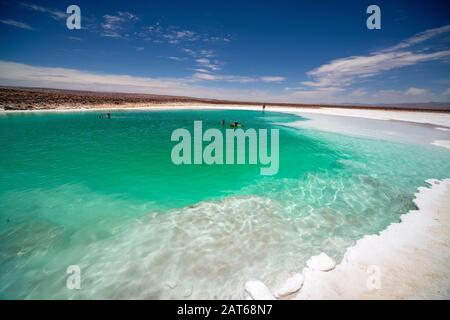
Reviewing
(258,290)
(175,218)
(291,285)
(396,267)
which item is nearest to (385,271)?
(396,267)

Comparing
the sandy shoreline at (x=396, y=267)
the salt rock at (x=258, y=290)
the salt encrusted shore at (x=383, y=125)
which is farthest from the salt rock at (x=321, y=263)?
the salt encrusted shore at (x=383, y=125)

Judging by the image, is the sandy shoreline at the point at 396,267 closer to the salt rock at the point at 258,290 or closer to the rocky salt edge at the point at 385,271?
the rocky salt edge at the point at 385,271

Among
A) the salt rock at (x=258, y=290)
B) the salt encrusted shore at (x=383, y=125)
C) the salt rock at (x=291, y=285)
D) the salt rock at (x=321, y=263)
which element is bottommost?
the salt rock at (x=258, y=290)

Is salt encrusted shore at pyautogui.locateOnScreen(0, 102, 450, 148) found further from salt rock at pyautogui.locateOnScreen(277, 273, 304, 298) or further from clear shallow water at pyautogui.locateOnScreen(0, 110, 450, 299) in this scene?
salt rock at pyautogui.locateOnScreen(277, 273, 304, 298)

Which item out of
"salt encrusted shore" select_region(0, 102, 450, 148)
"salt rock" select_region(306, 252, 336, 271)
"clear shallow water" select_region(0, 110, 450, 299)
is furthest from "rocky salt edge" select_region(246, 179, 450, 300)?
"salt encrusted shore" select_region(0, 102, 450, 148)
